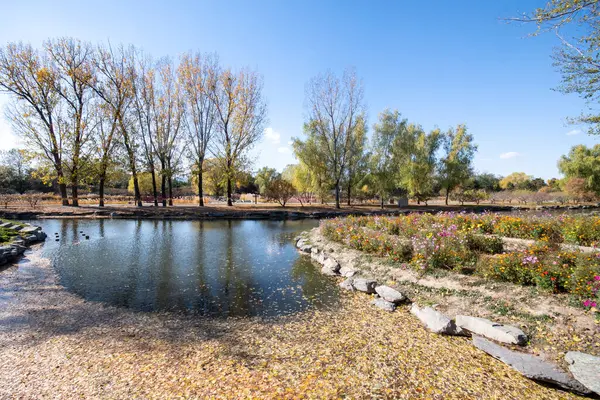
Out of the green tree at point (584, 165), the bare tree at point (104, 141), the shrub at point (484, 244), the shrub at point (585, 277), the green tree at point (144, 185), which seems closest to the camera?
the shrub at point (585, 277)

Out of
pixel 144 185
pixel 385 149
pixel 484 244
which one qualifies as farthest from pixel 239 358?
pixel 144 185

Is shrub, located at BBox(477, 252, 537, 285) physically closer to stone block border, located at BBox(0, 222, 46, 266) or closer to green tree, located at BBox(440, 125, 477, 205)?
stone block border, located at BBox(0, 222, 46, 266)

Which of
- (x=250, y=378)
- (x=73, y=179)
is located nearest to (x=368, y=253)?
(x=250, y=378)

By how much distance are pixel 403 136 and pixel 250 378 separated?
3834cm

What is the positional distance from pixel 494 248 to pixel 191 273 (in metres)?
9.49

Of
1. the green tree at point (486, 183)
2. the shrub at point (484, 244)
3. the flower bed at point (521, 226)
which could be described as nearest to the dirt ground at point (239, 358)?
the shrub at point (484, 244)

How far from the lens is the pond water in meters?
7.46

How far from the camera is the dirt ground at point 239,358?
3906 mm

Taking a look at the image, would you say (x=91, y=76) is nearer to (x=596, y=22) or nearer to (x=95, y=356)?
(x=95, y=356)

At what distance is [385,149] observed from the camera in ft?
128

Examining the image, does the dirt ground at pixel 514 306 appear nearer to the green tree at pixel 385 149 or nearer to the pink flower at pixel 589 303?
the pink flower at pixel 589 303

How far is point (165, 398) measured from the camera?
12.2ft

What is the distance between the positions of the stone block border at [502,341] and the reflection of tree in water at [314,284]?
0.77 meters

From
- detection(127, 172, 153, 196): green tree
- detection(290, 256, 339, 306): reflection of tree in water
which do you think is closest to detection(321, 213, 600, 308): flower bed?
detection(290, 256, 339, 306): reflection of tree in water
